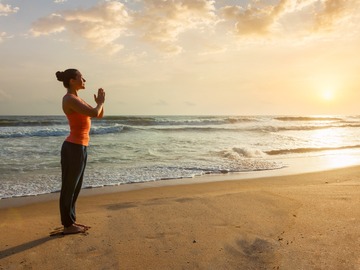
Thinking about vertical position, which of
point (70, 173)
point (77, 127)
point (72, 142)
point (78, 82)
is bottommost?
point (70, 173)

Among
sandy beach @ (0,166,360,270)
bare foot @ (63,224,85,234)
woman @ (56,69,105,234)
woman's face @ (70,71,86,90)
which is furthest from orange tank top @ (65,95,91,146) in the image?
sandy beach @ (0,166,360,270)

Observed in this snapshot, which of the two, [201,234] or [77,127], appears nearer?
[201,234]

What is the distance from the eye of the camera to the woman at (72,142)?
3.95m

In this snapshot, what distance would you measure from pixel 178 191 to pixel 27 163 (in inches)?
235

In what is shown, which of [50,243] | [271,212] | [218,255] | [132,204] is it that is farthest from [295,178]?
[50,243]

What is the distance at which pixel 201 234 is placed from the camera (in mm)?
3885

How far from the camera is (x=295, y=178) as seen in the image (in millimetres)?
8234

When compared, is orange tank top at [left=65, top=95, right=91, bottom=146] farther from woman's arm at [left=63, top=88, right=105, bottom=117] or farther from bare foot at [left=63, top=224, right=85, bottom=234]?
bare foot at [left=63, top=224, right=85, bottom=234]

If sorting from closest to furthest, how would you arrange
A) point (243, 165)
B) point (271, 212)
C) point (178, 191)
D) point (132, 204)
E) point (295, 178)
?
1. point (271, 212)
2. point (132, 204)
3. point (178, 191)
4. point (295, 178)
5. point (243, 165)

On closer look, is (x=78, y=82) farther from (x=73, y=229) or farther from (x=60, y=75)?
(x=73, y=229)

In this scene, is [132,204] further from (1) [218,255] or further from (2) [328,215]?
(2) [328,215]

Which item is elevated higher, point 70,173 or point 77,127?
point 77,127

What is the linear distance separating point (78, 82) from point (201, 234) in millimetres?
2246

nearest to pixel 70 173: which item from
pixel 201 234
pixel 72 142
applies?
pixel 72 142
